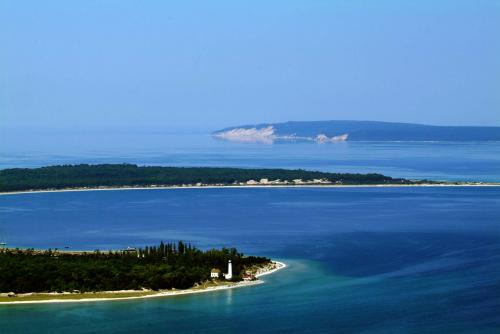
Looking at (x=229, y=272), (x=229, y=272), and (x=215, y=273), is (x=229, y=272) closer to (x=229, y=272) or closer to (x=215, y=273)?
(x=229, y=272)

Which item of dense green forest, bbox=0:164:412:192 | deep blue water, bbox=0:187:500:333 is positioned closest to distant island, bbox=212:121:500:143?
dense green forest, bbox=0:164:412:192

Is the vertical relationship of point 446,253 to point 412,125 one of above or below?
below

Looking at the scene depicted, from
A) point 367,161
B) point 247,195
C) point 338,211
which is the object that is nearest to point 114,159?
point 367,161

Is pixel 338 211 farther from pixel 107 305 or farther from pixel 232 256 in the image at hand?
pixel 107 305

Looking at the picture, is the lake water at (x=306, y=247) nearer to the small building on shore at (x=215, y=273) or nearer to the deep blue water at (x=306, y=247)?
the deep blue water at (x=306, y=247)

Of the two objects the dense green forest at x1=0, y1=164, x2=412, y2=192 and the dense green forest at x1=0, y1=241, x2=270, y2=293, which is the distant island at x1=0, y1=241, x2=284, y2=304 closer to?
the dense green forest at x1=0, y1=241, x2=270, y2=293

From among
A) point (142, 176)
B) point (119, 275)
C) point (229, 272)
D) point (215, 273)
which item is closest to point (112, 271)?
point (119, 275)

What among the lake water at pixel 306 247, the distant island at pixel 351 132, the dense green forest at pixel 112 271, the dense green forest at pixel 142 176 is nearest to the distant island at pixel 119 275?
the dense green forest at pixel 112 271
